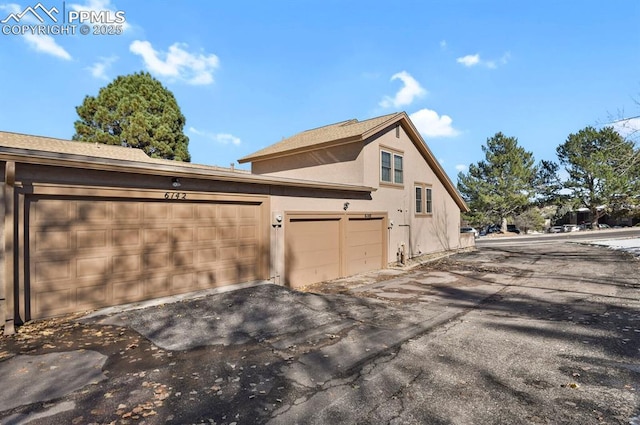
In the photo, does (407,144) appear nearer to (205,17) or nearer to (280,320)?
(205,17)

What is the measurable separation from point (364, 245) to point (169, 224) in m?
7.90

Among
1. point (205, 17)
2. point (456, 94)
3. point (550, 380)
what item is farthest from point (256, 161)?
point (550, 380)

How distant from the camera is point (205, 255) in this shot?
8047 mm

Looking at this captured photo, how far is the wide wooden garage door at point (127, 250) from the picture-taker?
596cm

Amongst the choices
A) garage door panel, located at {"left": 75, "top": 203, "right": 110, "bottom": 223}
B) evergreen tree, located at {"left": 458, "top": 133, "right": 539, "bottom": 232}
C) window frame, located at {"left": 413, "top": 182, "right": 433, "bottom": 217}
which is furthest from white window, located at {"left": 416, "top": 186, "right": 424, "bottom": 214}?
evergreen tree, located at {"left": 458, "top": 133, "right": 539, "bottom": 232}

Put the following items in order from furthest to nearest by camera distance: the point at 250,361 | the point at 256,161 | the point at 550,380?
the point at 256,161
the point at 250,361
the point at 550,380

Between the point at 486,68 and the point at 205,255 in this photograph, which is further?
the point at 486,68

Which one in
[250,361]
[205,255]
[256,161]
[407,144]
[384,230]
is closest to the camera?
[250,361]

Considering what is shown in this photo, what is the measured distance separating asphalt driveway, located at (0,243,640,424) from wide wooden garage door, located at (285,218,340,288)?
198 centimetres

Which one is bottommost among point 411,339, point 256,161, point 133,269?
point 411,339

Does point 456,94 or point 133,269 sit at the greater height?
point 456,94

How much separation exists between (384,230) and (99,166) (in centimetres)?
1085

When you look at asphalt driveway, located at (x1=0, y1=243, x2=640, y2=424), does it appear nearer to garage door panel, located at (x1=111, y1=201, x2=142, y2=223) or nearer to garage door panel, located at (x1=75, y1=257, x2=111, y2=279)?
garage door panel, located at (x1=75, y1=257, x2=111, y2=279)

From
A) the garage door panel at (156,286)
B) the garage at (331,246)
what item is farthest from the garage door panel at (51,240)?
the garage at (331,246)
